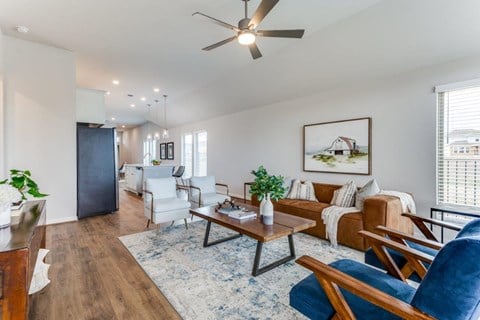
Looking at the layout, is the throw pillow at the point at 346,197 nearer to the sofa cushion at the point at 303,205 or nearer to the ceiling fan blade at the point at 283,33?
the sofa cushion at the point at 303,205

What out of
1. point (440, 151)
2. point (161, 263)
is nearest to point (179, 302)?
point (161, 263)

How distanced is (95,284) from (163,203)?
1520mm

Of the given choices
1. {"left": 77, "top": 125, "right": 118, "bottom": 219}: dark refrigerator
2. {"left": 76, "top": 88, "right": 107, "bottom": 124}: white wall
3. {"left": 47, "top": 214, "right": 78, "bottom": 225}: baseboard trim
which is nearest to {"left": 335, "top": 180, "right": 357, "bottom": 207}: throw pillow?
{"left": 77, "top": 125, "right": 118, "bottom": 219}: dark refrigerator

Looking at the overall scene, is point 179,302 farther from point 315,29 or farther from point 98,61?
point 98,61

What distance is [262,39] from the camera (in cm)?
375

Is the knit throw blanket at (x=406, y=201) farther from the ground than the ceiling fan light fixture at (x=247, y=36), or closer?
closer

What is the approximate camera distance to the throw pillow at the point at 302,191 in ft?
14.2

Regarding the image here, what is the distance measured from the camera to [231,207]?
3.36 metres

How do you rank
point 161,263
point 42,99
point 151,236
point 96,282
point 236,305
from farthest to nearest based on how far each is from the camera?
1. point 42,99
2. point 151,236
3. point 161,263
4. point 96,282
5. point 236,305

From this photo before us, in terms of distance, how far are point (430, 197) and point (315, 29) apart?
292 cm

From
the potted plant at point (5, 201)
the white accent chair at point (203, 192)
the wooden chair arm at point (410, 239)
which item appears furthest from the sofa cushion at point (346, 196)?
the potted plant at point (5, 201)

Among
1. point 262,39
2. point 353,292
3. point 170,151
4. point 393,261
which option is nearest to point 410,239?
point 393,261

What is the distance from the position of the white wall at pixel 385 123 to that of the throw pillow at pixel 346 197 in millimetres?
574

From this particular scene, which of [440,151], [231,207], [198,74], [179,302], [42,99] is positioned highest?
[198,74]
